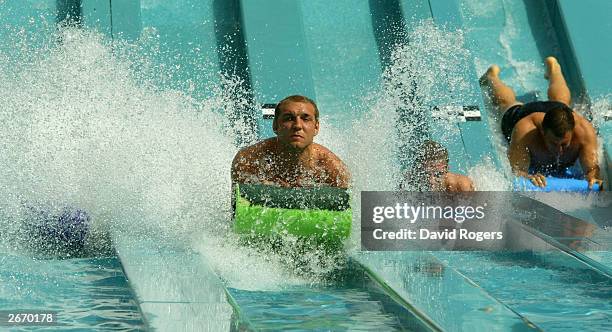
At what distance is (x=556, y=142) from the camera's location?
20.9ft

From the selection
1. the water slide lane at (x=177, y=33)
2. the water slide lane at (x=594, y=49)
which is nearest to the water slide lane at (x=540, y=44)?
the water slide lane at (x=594, y=49)

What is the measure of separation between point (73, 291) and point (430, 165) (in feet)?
7.99

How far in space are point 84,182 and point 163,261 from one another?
43.5 inches

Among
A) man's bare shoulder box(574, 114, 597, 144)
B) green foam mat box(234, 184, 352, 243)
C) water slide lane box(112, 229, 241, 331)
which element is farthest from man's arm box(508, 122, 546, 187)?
water slide lane box(112, 229, 241, 331)

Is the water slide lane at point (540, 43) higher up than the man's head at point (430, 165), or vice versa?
the water slide lane at point (540, 43)

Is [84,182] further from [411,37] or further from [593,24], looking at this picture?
[593,24]

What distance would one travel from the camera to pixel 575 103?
6.85 meters

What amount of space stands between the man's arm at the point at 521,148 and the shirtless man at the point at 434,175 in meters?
0.51

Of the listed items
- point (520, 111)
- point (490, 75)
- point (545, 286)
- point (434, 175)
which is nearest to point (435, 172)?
point (434, 175)

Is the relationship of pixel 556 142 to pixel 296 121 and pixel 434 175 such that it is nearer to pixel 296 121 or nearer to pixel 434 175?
pixel 434 175

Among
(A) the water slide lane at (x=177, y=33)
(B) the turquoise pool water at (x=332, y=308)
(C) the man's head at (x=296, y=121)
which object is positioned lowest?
(B) the turquoise pool water at (x=332, y=308)

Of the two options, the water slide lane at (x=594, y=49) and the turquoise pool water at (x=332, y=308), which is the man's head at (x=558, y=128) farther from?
the turquoise pool water at (x=332, y=308)

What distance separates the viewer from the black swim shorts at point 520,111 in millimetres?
6574

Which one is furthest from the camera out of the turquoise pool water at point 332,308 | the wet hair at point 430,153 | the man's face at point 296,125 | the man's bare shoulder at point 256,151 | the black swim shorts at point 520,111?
the black swim shorts at point 520,111
